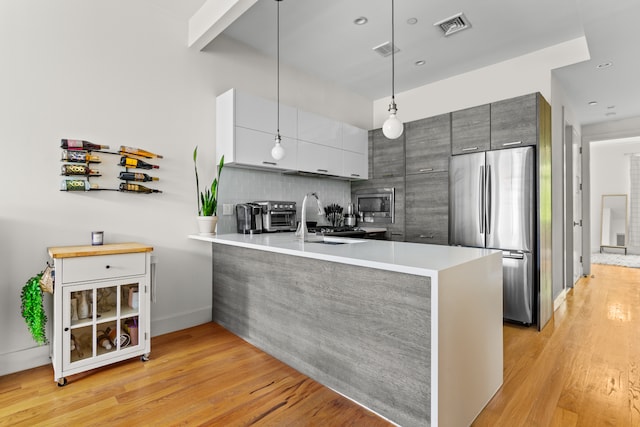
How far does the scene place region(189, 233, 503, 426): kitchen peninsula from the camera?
1529 millimetres

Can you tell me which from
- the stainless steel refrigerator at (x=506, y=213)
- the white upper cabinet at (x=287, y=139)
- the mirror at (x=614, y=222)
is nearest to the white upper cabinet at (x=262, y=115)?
the white upper cabinet at (x=287, y=139)

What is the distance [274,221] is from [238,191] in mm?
535

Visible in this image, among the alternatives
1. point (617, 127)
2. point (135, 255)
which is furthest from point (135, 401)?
point (617, 127)

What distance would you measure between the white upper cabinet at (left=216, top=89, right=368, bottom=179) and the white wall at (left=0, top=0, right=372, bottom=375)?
0.28m

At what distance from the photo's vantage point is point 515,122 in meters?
3.31

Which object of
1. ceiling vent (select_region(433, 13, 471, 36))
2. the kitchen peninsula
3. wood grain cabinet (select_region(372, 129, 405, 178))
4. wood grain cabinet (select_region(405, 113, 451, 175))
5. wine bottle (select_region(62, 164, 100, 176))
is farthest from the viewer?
wood grain cabinet (select_region(372, 129, 405, 178))

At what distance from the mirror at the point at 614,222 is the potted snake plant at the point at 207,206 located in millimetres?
9414

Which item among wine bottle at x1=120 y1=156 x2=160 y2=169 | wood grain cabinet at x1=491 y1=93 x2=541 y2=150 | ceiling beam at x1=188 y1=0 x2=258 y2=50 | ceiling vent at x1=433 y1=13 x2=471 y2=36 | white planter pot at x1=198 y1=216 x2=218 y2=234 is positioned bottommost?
white planter pot at x1=198 y1=216 x2=218 y2=234

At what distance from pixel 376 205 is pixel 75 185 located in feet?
11.1

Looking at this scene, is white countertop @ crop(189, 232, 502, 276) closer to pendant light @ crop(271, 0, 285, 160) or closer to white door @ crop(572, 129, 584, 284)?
pendant light @ crop(271, 0, 285, 160)

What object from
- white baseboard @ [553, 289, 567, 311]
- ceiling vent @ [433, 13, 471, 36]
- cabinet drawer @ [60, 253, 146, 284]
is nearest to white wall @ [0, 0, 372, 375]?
cabinet drawer @ [60, 253, 146, 284]

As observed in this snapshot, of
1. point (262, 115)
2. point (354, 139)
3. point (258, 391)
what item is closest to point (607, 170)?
point (354, 139)

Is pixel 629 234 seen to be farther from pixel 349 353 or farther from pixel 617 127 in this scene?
pixel 349 353

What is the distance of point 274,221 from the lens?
3.53m
